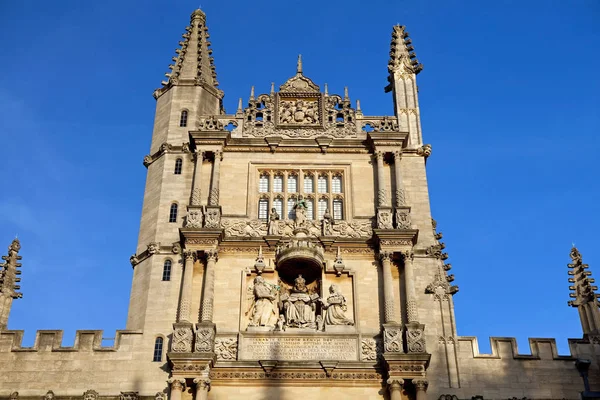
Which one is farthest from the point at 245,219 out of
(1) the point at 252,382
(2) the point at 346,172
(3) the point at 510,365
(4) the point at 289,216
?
(3) the point at 510,365

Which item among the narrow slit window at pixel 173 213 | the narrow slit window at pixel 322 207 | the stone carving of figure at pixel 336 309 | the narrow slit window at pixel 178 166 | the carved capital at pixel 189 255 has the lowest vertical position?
the stone carving of figure at pixel 336 309

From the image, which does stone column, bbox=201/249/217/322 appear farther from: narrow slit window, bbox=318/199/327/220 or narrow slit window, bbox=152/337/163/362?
narrow slit window, bbox=318/199/327/220

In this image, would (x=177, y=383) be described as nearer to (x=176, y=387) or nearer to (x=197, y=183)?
(x=176, y=387)

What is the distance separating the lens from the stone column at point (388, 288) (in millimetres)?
24391

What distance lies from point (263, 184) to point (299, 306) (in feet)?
16.6

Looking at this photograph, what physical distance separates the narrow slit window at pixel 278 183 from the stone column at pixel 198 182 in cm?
248

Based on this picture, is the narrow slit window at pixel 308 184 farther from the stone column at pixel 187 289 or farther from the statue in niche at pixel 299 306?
the stone column at pixel 187 289

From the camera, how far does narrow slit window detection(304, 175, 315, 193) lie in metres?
28.2

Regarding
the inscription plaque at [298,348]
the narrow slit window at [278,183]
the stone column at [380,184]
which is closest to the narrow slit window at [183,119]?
the narrow slit window at [278,183]

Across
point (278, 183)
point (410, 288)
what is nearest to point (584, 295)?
point (410, 288)

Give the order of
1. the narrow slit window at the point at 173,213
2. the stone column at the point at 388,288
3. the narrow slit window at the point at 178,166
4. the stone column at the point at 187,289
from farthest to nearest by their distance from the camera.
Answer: the narrow slit window at the point at 178,166 < the narrow slit window at the point at 173,213 < the stone column at the point at 388,288 < the stone column at the point at 187,289

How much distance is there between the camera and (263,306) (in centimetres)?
2486

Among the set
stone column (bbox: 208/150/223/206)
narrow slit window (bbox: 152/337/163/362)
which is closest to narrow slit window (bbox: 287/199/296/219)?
stone column (bbox: 208/150/223/206)

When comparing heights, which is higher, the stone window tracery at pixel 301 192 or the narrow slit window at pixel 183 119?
the narrow slit window at pixel 183 119
